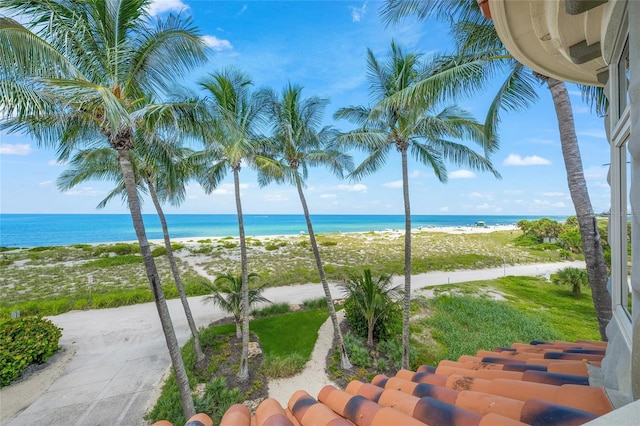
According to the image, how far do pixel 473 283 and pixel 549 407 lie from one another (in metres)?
17.0

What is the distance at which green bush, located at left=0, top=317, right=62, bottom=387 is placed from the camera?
23.7ft

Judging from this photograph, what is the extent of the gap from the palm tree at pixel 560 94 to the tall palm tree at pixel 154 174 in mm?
7173

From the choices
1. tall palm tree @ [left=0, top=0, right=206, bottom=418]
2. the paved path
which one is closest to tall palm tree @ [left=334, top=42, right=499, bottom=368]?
tall palm tree @ [left=0, top=0, right=206, bottom=418]

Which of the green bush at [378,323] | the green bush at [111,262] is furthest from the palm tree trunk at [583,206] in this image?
the green bush at [111,262]

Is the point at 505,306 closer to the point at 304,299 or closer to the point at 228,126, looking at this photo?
the point at 304,299

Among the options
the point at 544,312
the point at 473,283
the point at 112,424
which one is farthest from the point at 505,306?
the point at 112,424

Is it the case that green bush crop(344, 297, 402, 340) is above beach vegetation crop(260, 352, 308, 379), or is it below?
above

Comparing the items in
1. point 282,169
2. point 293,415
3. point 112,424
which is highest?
point 282,169

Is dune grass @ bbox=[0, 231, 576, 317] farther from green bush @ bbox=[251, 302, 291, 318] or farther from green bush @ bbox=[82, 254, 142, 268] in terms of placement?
green bush @ bbox=[251, 302, 291, 318]

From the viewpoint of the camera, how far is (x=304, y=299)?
14.1 m

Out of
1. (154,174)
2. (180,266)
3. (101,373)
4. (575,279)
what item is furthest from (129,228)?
(575,279)

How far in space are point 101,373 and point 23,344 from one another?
8.26ft

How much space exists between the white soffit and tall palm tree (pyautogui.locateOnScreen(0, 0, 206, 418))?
4976mm

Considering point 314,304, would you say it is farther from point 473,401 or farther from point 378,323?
point 473,401
